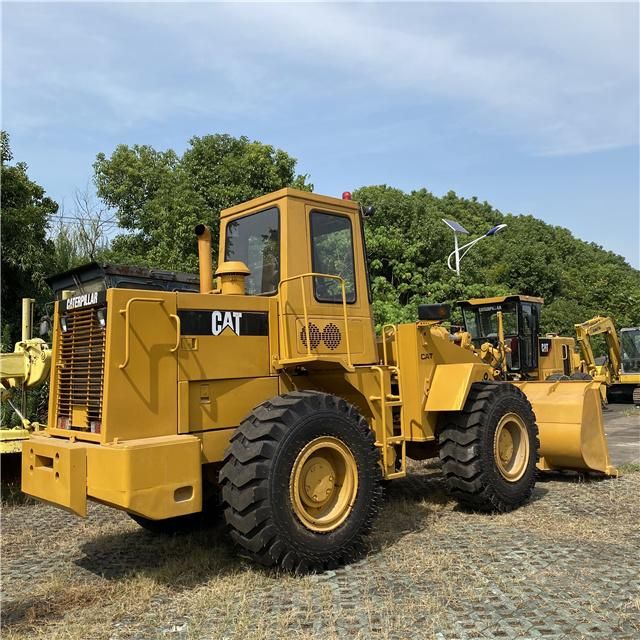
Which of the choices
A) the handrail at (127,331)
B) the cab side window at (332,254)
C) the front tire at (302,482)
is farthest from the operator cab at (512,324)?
the handrail at (127,331)

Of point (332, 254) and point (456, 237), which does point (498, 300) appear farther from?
point (332, 254)

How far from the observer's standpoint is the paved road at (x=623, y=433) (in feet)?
34.3

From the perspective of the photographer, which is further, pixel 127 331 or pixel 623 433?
pixel 623 433

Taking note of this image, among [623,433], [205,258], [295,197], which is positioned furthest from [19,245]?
[623,433]

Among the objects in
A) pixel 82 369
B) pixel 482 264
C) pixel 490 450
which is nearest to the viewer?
pixel 82 369

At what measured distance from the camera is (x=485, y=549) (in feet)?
17.1

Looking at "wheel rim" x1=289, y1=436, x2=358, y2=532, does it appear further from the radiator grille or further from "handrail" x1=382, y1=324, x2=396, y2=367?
"handrail" x1=382, y1=324, x2=396, y2=367

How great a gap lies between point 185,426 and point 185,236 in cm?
1383

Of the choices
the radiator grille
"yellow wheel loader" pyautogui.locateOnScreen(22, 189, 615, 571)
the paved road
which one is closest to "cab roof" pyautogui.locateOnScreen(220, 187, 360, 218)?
"yellow wheel loader" pyautogui.locateOnScreen(22, 189, 615, 571)

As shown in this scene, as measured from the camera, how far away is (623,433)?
13773mm

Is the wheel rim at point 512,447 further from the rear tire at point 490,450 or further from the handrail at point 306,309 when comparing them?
the handrail at point 306,309

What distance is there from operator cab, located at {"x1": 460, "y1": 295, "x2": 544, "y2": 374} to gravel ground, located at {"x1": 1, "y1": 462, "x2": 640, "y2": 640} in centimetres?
862

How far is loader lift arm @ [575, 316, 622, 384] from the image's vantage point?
63.1 feet

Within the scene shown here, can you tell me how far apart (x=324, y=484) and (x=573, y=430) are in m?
4.12
